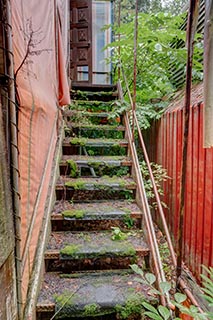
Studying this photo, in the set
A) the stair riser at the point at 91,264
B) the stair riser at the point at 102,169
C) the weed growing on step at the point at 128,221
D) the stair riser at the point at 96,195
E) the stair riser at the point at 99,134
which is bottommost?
the stair riser at the point at 91,264

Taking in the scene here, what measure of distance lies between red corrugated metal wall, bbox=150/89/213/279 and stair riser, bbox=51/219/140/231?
22.3 inches

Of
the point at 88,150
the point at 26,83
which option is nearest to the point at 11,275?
the point at 26,83

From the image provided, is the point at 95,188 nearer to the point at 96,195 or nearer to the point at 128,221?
the point at 96,195

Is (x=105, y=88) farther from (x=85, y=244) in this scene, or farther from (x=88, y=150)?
(x=85, y=244)

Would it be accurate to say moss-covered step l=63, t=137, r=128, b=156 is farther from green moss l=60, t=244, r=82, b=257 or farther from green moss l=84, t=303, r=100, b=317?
green moss l=84, t=303, r=100, b=317

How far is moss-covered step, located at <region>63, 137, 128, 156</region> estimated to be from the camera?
2877 millimetres

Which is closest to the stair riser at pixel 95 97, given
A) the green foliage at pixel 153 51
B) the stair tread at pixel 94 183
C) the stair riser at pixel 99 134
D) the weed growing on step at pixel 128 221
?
the green foliage at pixel 153 51

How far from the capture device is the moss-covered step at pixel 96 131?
312 centimetres

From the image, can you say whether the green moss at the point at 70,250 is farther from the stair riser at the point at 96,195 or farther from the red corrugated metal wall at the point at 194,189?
the red corrugated metal wall at the point at 194,189

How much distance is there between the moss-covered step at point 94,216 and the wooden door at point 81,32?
3227mm

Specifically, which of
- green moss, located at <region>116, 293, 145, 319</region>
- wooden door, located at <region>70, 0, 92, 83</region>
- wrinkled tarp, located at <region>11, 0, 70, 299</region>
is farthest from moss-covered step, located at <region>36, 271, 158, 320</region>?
wooden door, located at <region>70, 0, 92, 83</region>

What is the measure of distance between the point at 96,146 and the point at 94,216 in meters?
0.97

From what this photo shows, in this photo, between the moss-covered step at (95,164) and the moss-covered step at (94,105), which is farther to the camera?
the moss-covered step at (94,105)

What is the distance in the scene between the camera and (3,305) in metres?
1.07
